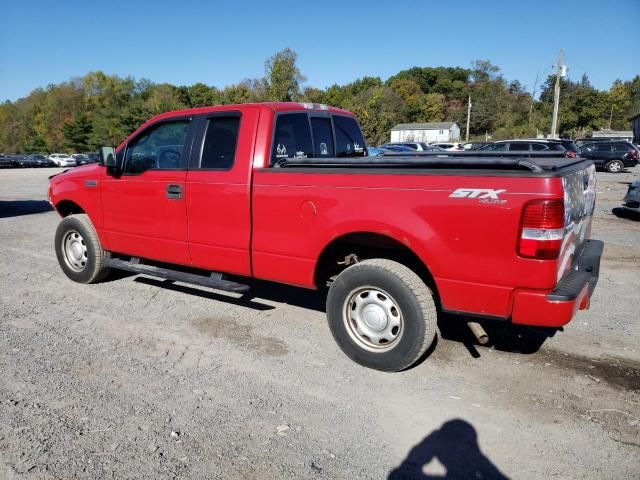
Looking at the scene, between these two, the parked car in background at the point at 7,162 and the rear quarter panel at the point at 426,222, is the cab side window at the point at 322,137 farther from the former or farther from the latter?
the parked car in background at the point at 7,162

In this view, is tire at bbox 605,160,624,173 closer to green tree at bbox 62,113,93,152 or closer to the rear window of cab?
the rear window of cab

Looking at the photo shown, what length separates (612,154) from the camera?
84.9ft

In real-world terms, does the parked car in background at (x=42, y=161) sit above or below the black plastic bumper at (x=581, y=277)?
below

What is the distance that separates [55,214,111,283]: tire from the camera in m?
5.66

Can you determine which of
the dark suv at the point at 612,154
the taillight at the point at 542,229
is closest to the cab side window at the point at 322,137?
the taillight at the point at 542,229

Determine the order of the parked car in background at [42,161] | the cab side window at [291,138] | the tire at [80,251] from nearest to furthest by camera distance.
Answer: the cab side window at [291,138] < the tire at [80,251] < the parked car in background at [42,161]

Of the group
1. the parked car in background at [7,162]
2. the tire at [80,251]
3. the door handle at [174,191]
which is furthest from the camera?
the parked car in background at [7,162]

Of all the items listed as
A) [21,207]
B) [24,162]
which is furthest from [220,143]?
[24,162]

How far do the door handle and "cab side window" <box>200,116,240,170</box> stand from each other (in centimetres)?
33

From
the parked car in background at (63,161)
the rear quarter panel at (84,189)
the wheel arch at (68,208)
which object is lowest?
the parked car in background at (63,161)

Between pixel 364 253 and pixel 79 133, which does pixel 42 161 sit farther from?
pixel 364 253

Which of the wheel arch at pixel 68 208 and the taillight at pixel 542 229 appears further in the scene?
the wheel arch at pixel 68 208

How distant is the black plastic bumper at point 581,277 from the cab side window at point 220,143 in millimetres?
2848

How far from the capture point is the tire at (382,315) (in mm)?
3492
